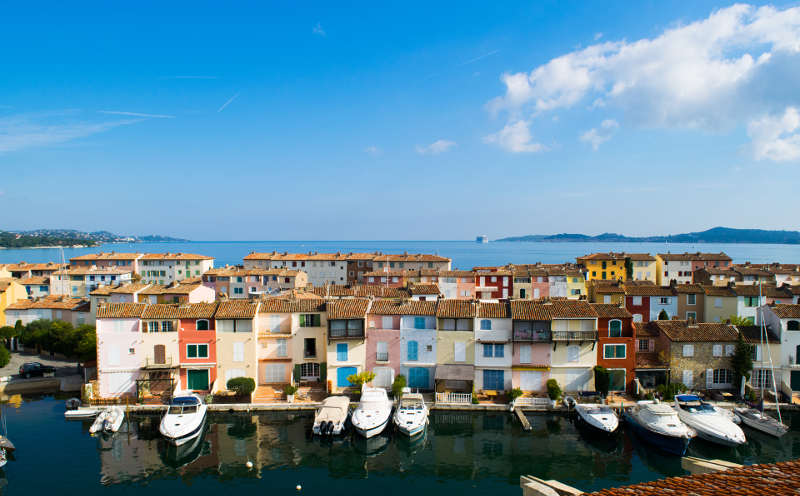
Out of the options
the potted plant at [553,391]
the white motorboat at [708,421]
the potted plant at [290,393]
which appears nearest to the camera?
the white motorboat at [708,421]

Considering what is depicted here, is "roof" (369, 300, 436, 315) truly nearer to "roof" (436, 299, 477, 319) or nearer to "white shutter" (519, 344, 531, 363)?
"roof" (436, 299, 477, 319)

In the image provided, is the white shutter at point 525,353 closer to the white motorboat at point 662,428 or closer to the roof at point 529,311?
the roof at point 529,311

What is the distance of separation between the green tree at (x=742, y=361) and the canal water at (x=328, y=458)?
13.0 feet

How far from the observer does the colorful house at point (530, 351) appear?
40906 millimetres

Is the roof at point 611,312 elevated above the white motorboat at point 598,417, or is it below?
above

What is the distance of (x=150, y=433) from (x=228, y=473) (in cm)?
911

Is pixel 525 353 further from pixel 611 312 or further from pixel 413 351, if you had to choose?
pixel 413 351

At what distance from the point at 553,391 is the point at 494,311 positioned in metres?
7.64

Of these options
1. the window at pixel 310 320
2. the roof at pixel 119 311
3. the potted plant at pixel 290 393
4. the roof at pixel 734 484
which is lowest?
the potted plant at pixel 290 393

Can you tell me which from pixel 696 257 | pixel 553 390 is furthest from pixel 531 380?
pixel 696 257

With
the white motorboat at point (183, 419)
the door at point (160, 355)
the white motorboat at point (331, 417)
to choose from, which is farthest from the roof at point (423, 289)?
the white motorboat at point (183, 419)

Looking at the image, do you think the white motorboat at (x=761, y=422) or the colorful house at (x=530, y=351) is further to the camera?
the colorful house at (x=530, y=351)

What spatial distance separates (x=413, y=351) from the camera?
42.0m

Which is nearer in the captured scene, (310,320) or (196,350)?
(196,350)
